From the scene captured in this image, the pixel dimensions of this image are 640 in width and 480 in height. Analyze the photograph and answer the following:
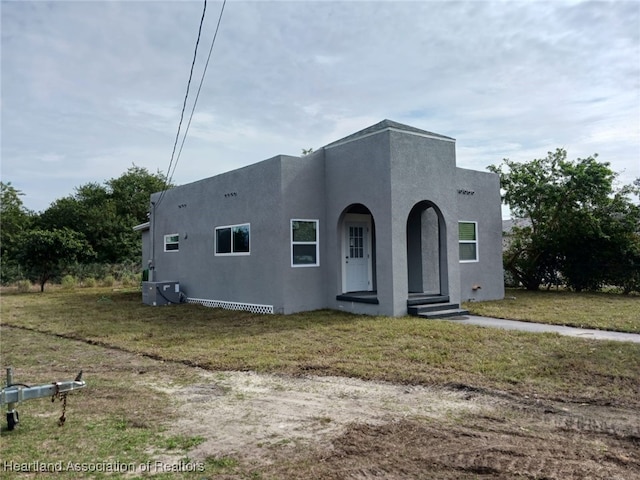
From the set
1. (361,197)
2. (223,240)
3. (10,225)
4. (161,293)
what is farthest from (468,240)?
(10,225)

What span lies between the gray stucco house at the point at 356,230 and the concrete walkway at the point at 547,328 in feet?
2.85

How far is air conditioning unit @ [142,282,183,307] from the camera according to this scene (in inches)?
570

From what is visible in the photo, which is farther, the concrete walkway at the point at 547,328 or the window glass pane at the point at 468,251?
the window glass pane at the point at 468,251

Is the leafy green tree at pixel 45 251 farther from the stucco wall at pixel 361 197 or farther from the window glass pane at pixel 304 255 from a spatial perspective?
the stucco wall at pixel 361 197

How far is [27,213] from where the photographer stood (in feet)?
127

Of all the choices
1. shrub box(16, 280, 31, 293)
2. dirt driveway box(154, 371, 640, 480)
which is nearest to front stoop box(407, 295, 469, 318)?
dirt driveway box(154, 371, 640, 480)

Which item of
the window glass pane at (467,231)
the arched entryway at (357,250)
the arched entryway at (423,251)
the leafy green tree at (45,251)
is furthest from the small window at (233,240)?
the leafy green tree at (45,251)

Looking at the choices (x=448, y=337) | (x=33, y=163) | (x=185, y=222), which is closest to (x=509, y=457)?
(x=448, y=337)

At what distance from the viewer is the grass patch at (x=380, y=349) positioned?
5438 mm

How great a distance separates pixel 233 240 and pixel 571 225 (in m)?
11.9

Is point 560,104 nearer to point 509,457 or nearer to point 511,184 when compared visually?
point 511,184

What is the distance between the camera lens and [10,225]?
3397 centimetres

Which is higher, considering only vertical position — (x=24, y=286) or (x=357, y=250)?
(x=357, y=250)

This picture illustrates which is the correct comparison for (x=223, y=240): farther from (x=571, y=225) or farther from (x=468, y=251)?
(x=571, y=225)
